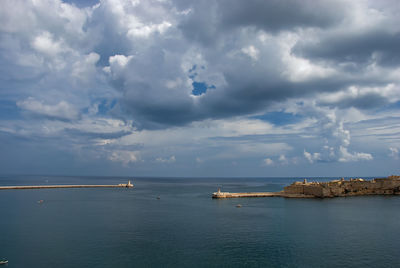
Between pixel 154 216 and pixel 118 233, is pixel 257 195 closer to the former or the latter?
pixel 154 216

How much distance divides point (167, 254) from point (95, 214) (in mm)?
42340

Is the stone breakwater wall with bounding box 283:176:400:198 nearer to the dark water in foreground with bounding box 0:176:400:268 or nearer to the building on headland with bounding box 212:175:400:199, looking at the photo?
the building on headland with bounding box 212:175:400:199

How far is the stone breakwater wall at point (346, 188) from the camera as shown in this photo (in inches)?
4719

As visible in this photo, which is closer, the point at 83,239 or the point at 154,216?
the point at 83,239

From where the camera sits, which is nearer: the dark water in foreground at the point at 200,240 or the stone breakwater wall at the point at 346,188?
the dark water in foreground at the point at 200,240

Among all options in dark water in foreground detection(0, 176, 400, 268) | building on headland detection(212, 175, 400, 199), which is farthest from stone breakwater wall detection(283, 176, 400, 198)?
dark water in foreground detection(0, 176, 400, 268)

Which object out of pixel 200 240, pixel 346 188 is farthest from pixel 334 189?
pixel 200 240

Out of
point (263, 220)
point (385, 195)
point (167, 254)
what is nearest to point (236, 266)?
point (167, 254)

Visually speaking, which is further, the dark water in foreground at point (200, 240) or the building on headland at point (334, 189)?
the building on headland at point (334, 189)

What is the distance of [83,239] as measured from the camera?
4825 centimetres

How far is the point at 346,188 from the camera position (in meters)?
128

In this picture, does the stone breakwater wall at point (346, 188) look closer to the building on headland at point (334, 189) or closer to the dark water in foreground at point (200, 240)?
the building on headland at point (334, 189)

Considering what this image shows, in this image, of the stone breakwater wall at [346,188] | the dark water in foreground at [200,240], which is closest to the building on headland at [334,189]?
the stone breakwater wall at [346,188]

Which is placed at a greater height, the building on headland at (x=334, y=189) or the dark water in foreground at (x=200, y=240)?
the building on headland at (x=334, y=189)
